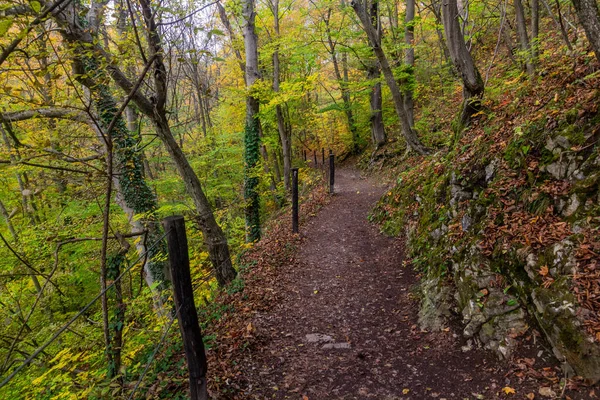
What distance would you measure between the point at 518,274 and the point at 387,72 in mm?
6729

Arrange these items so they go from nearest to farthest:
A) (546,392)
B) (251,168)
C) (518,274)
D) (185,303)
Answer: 1. (546,392)
2. (185,303)
3. (518,274)
4. (251,168)

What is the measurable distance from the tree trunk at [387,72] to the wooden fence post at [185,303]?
7534mm

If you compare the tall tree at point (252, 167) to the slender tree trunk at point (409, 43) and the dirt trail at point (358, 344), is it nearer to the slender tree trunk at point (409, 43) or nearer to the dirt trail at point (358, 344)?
the dirt trail at point (358, 344)

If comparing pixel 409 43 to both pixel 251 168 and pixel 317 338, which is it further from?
pixel 317 338

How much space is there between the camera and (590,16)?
312 centimetres

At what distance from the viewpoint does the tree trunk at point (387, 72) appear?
7.96 meters

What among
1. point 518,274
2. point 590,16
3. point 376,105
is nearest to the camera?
point 590,16

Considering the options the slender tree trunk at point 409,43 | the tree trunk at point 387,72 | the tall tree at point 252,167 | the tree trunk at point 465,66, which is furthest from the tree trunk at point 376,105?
the tree trunk at point 465,66

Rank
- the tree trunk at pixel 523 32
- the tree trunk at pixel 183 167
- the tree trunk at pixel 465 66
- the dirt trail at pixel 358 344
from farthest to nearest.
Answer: the tree trunk at pixel 523 32 → the tree trunk at pixel 465 66 → the tree trunk at pixel 183 167 → the dirt trail at pixel 358 344

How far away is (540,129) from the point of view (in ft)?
13.4

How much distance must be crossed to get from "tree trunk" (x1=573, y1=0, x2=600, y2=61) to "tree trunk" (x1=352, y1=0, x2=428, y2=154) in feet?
18.3

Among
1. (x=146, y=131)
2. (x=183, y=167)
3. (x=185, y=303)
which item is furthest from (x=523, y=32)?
(x=146, y=131)

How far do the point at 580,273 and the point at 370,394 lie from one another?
7.66 feet

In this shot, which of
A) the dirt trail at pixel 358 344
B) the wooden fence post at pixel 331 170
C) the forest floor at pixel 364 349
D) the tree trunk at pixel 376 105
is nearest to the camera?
the forest floor at pixel 364 349
